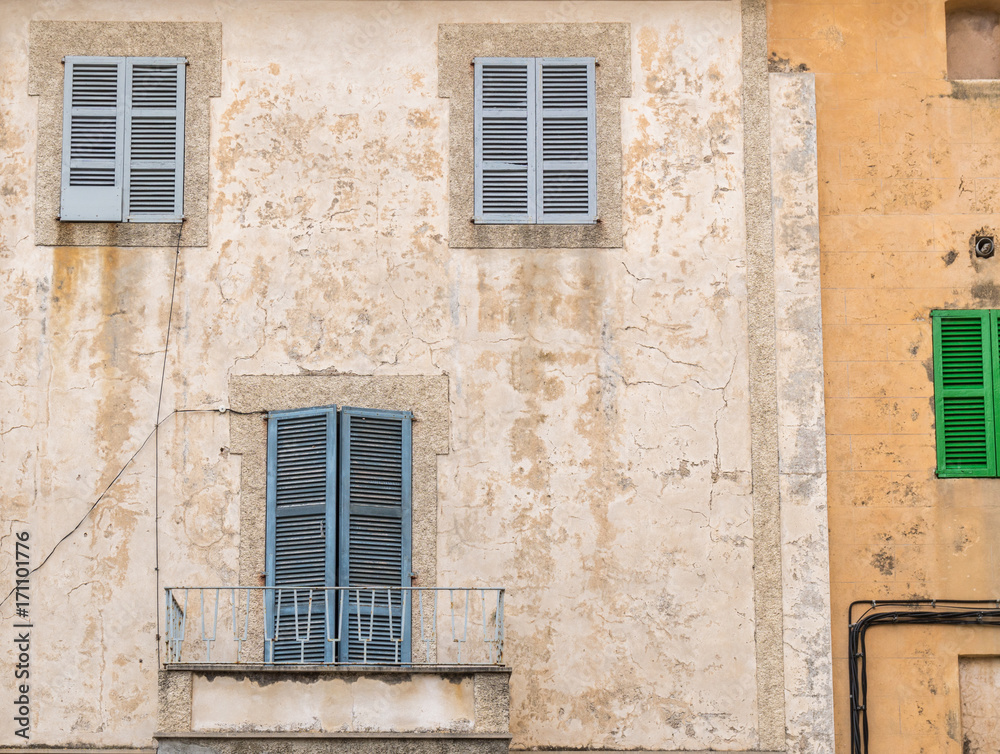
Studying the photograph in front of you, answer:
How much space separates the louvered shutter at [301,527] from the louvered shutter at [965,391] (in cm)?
467

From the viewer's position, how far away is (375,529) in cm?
1255

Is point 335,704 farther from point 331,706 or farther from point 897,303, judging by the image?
point 897,303

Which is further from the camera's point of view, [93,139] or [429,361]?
[93,139]

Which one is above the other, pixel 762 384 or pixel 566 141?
pixel 566 141

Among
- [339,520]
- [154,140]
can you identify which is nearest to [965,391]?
[339,520]

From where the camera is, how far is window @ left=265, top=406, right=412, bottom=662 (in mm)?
12375

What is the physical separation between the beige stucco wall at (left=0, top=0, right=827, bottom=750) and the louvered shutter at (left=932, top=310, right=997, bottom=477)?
4.90ft

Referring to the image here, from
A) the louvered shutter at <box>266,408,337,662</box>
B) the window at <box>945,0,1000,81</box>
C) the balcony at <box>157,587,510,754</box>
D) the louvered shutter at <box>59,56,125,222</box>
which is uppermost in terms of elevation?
Answer: the window at <box>945,0,1000,81</box>

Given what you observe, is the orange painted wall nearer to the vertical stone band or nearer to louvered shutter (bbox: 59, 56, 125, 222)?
the vertical stone band

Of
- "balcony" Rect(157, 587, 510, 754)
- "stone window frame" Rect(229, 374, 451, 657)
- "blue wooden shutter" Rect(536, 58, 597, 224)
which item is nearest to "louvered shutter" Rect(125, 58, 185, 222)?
"stone window frame" Rect(229, 374, 451, 657)

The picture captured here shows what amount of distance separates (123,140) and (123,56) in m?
0.69

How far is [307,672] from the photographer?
11500mm

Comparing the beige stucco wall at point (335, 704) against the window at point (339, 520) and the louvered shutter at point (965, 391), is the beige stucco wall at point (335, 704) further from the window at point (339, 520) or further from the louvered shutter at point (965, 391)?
the louvered shutter at point (965, 391)

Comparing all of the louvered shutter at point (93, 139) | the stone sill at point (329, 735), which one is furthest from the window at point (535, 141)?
the stone sill at point (329, 735)
